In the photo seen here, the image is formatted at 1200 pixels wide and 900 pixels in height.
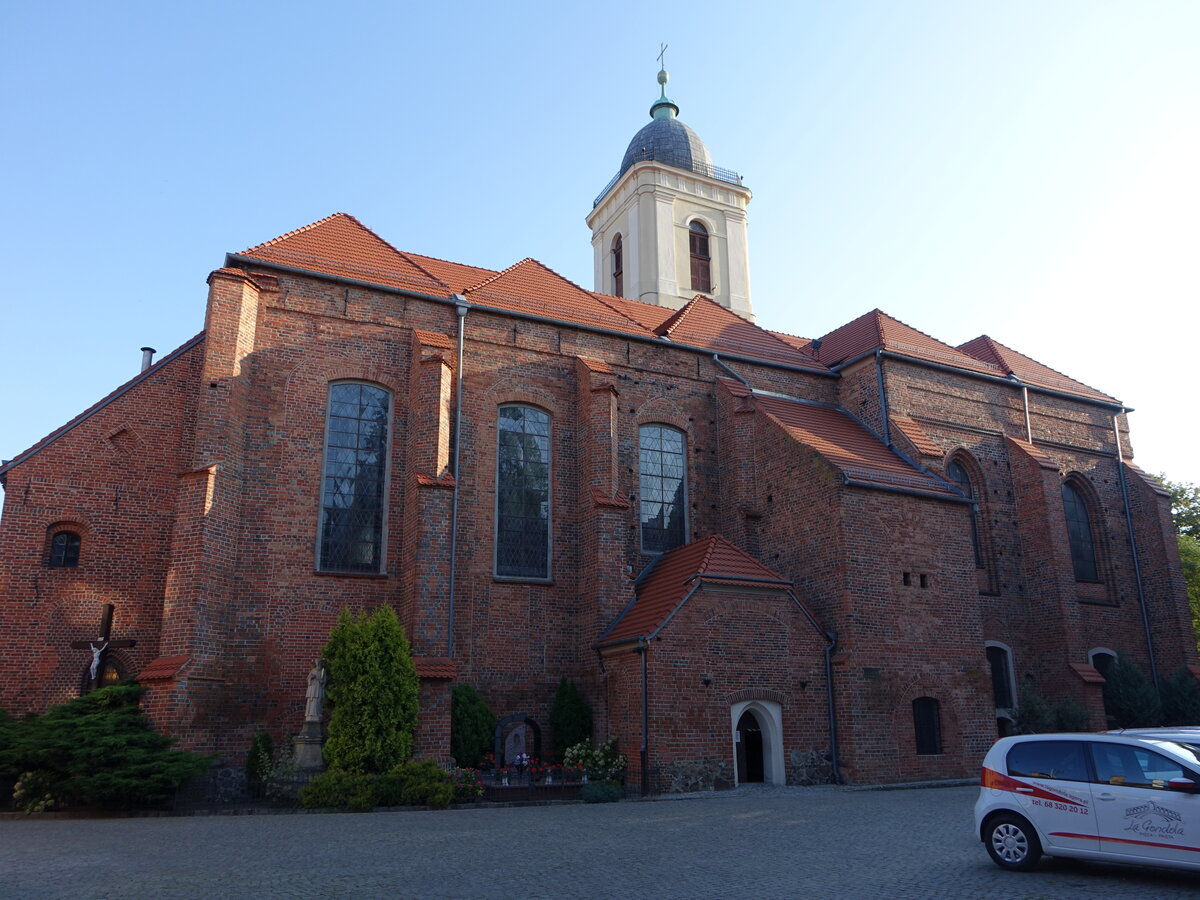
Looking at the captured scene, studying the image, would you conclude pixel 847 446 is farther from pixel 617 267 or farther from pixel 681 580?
pixel 617 267

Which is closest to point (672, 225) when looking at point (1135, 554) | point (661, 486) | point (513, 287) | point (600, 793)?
point (513, 287)

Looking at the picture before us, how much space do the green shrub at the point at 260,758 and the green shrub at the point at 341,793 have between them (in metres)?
1.31

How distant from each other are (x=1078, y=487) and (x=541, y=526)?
16.0 meters

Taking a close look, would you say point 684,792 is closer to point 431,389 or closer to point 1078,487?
point 431,389

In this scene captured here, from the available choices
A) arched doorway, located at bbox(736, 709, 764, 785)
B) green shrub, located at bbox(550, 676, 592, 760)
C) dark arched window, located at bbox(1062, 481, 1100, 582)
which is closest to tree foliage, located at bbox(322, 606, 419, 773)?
green shrub, located at bbox(550, 676, 592, 760)

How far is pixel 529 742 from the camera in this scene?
741 inches

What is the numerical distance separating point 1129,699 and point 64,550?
76.3 ft

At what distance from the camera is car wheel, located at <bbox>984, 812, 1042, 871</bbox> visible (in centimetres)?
888

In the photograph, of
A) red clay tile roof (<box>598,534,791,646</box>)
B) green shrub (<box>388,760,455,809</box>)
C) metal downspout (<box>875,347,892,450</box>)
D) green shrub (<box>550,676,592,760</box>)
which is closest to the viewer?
green shrub (<box>388,760,455,809</box>)

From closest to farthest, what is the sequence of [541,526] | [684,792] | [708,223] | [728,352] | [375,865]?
[375,865] < [684,792] < [541,526] < [728,352] < [708,223]

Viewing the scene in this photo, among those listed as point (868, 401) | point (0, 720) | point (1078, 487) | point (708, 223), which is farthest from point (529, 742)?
point (708, 223)

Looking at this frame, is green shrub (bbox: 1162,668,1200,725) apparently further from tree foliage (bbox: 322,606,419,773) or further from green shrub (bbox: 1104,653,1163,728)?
tree foliage (bbox: 322,606,419,773)

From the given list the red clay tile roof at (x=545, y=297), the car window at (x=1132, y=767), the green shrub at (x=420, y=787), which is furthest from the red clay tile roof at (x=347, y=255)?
the car window at (x=1132, y=767)

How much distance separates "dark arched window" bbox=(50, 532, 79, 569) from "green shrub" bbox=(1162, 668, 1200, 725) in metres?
24.4
